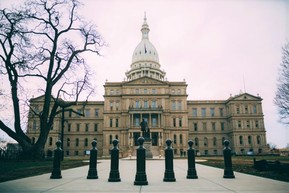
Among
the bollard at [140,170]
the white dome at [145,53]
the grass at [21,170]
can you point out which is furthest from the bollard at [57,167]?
the white dome at [145,53]

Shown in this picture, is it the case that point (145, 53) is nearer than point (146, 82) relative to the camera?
No

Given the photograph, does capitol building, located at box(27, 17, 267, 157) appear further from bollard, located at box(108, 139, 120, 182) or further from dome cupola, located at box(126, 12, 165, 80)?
bollard, located at box(108, 139, 120, 182)

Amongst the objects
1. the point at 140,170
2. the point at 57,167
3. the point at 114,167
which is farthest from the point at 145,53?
the point at 140,170

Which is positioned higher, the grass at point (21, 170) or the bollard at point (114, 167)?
the bollard at point (114, 167)

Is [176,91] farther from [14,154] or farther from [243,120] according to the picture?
[14,154]

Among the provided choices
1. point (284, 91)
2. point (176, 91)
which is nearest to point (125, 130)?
point (176, 91)

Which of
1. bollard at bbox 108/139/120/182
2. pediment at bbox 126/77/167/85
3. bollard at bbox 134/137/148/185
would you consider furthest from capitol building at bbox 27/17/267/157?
bollard at bbox 134/137/148/185

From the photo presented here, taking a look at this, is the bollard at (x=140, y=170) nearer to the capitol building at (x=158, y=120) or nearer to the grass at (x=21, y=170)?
the grass at (x=21, y=170)

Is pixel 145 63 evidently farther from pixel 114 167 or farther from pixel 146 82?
pixel 114 167

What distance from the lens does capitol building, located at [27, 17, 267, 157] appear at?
64500mm

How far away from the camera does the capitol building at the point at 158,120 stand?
64.5 m

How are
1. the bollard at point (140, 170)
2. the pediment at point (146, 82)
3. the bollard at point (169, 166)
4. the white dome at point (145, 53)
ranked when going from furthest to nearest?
the white dome at point (145, 53), the pediment at point (146, 82), the bollard at point (169, 166), the bollard at point (140, 170)

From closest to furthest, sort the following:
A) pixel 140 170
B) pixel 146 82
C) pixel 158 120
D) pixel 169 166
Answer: pixel 140 170, pixel 169 166, pixel 158 120, pixel 146 82

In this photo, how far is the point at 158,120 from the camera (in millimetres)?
63156
